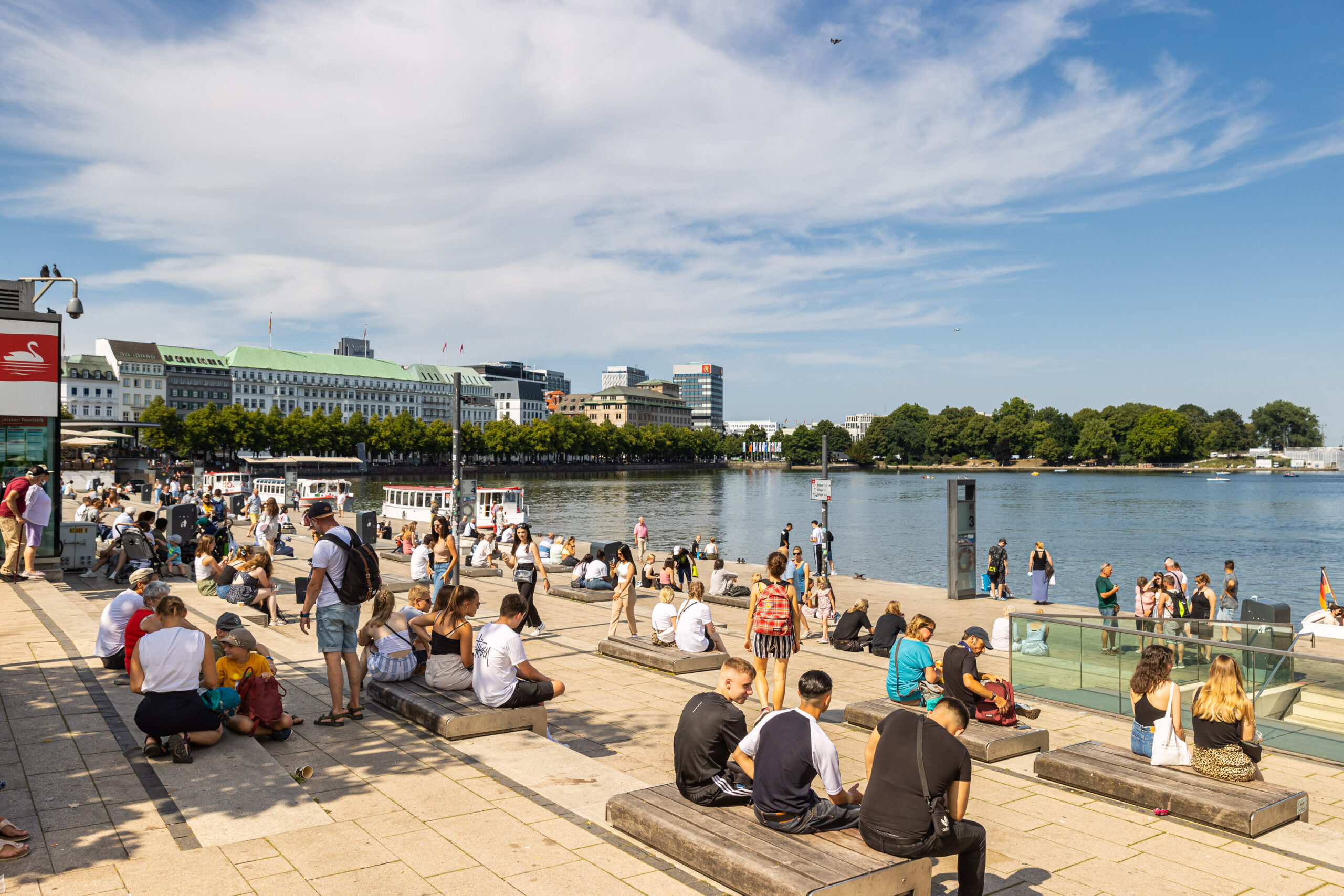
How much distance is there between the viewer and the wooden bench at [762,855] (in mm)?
4438

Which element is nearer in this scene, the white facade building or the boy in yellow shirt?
the boy in yellow shirt

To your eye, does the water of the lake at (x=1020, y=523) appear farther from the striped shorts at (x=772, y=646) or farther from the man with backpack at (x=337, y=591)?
the man with backpack at (x=337, y=591)

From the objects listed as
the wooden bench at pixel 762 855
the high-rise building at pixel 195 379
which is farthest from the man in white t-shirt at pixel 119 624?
the high-rise building at pixel 195 379

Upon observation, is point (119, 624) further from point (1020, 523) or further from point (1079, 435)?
point (1079, 435)

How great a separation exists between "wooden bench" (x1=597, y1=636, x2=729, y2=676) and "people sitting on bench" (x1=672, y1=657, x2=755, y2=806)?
5.57 m

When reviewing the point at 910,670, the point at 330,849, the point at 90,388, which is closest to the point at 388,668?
the point at 330,849

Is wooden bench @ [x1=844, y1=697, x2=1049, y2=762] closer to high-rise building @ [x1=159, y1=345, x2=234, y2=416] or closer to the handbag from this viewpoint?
the handbag

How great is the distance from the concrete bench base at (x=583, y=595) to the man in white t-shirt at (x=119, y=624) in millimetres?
9752

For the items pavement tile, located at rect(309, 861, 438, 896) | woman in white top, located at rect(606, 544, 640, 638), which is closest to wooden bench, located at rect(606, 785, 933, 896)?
pavement tile, located at rect(309, 861, 438, 896)

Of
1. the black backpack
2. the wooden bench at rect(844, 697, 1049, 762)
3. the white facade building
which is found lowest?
the wooden bench at rect(844, 697, 1049, 762)

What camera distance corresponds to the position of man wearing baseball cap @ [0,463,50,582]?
15273 millimetres

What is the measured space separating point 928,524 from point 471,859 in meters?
63.1

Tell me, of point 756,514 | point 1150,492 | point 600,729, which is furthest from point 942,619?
point 1150,492

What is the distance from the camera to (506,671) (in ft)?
25.3
